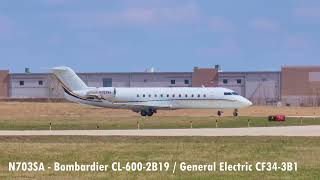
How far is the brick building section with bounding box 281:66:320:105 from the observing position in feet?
416

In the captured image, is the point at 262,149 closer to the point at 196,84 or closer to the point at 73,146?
the point at 73,146

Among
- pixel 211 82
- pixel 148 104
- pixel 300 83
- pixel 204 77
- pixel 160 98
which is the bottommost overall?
pixel 148 104

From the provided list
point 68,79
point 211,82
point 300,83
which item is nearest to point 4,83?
point 211,82

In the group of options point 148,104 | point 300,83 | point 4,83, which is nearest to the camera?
point 148,104

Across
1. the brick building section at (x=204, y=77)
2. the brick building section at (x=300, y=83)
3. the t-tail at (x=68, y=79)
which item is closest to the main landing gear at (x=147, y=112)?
the t-tail at (x=68, y=79)

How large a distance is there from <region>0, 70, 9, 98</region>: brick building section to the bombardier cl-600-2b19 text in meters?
59.6

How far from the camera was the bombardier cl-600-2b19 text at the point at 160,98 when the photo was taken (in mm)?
74938

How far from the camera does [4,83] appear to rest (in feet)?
442

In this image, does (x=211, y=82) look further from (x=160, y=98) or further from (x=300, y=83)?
(x=160, y=98)

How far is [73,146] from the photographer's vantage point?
29750 mm

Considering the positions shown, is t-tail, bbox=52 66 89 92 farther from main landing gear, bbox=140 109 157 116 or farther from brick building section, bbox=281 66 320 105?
brick building section, bbox=281 66 320 105

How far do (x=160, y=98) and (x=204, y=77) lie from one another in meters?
57.6

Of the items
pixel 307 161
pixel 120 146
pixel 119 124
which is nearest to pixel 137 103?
pixel 119 124

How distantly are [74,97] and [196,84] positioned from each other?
186ft
